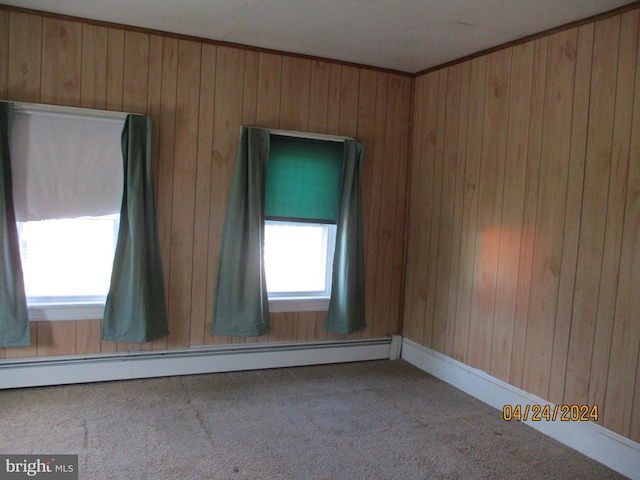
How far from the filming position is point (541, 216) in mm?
3174

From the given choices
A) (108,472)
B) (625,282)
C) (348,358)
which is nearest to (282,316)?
(348,358)

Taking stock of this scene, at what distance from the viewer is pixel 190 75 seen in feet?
12.1

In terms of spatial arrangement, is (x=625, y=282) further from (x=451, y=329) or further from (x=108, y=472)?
(x=108, y=472)

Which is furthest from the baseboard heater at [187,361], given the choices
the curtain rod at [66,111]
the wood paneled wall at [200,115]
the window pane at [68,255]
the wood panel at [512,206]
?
the curtain rod at [66,111]

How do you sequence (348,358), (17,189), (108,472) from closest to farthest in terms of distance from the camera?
1. (108,472)
2. (17,189)
3. (348,358)

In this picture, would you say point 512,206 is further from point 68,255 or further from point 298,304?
point 68,255

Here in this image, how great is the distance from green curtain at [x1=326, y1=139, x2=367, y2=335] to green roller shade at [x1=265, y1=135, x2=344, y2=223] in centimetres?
9

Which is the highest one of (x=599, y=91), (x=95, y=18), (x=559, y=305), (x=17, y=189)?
(x=95, y=18)

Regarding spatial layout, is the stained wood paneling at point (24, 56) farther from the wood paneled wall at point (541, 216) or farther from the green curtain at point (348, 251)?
the wood paneled wall at point (541, 216)

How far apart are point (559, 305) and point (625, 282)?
1.40 ft

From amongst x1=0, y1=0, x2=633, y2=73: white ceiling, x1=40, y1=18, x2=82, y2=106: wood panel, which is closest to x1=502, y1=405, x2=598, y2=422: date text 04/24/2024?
x1=0, y1=0, x2=633, y2=73: white ceiling

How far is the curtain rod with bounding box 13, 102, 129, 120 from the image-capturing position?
3.24m

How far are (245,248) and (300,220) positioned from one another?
498 mm

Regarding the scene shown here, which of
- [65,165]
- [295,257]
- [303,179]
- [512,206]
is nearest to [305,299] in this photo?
[295,257]
